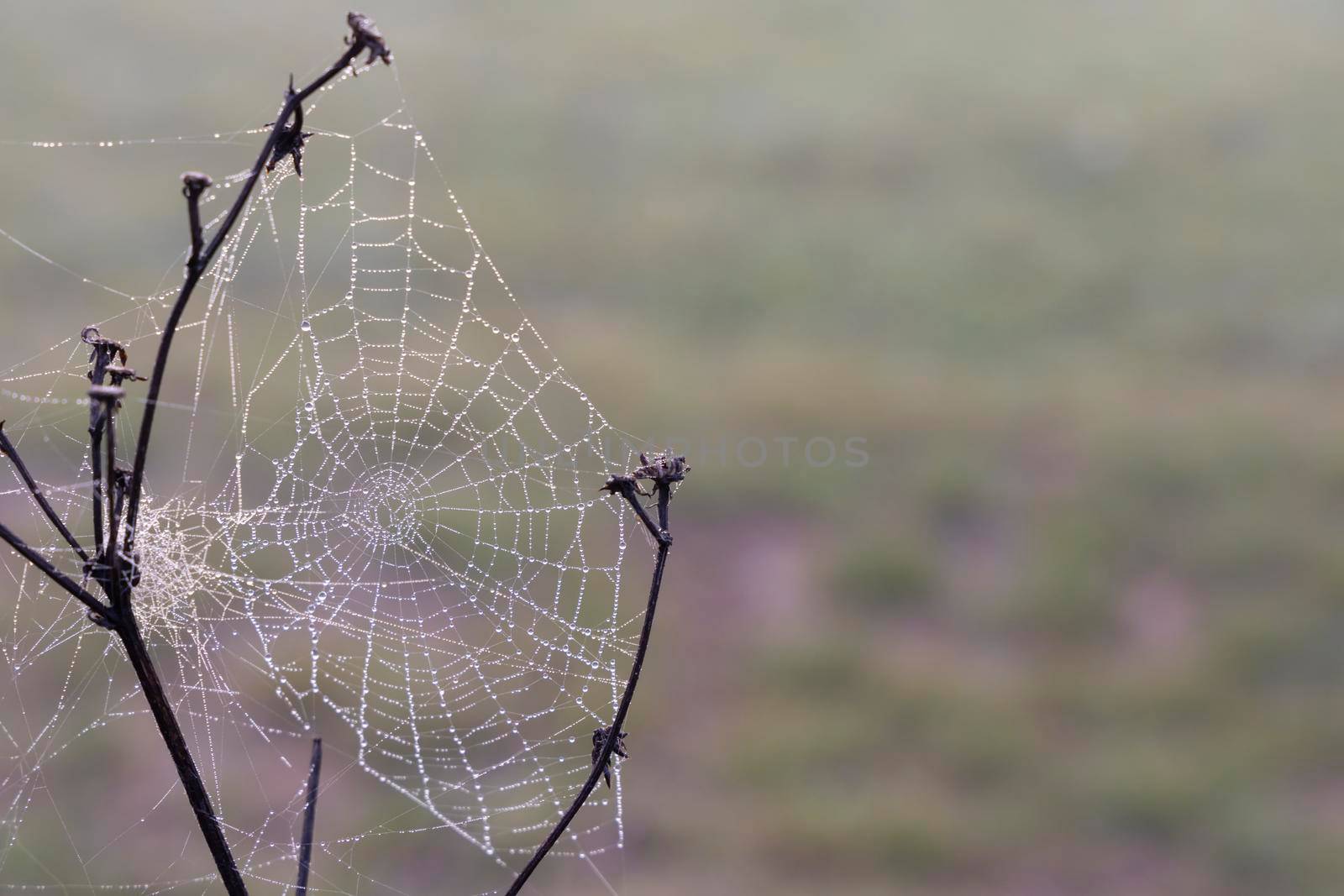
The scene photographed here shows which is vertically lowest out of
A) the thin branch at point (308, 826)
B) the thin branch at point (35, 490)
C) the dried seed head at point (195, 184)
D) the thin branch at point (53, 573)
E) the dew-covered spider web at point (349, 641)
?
the thin branch at point (308, 826)

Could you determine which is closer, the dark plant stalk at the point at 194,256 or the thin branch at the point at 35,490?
the dark plant stalk at the point at 194,256

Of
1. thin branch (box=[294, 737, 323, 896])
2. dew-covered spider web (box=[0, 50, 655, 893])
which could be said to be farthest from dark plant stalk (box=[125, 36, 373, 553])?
dew-covered spider web (box=[0, 50, 655, 893])

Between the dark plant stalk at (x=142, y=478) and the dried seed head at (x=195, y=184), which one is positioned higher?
the dried seed head at (x=195, y=184)

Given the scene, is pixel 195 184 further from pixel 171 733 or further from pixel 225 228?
pixel 171 733

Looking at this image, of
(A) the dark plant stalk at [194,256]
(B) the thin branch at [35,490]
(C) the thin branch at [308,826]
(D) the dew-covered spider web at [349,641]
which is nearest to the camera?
(A) the dark plant stalk at [194,256]

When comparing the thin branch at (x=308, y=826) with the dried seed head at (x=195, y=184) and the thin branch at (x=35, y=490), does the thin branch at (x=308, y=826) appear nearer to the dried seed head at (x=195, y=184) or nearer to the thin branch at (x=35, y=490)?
the thin branch at (x=35, y=490)

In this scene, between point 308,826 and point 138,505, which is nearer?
point 138,505

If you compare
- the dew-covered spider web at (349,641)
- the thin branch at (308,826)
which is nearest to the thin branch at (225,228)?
the thin branch at (308,826)

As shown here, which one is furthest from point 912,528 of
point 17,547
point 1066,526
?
point 17,547

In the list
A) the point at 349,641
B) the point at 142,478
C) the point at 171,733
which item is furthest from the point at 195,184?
the point at 349,641

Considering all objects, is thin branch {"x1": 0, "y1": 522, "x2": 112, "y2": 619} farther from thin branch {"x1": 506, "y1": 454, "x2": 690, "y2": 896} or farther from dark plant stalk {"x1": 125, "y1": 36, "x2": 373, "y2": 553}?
thin branch {"x1": 506, "y1": 454, "x2": 690, "y2": 896}
